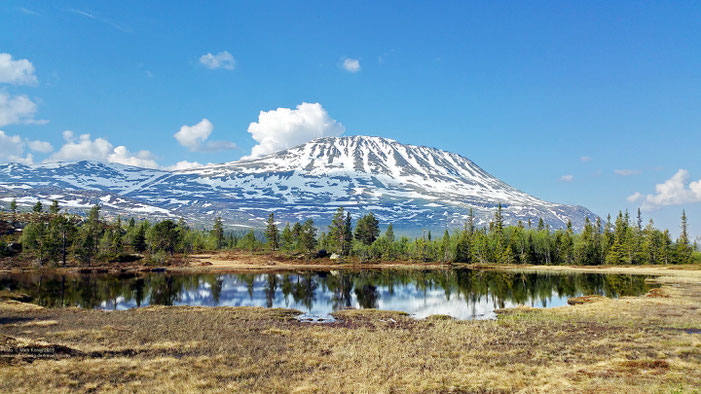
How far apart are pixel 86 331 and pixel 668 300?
6281cm

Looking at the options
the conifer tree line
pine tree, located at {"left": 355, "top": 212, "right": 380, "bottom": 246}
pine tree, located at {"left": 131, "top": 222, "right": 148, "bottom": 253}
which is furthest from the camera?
pine tree, located at {"left": 355, "top": 212, "right": 380, "bottom": 246}

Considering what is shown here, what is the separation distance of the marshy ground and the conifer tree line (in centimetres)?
8642

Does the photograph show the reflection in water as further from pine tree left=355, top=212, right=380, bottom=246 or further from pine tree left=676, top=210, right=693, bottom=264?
pine tree left=355, top=212, right=380, bottom=246

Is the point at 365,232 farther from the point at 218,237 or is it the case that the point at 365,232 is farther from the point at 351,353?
the point at 351,353

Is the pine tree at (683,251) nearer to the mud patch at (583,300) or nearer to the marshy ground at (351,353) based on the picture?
the mud patch at (583,300)

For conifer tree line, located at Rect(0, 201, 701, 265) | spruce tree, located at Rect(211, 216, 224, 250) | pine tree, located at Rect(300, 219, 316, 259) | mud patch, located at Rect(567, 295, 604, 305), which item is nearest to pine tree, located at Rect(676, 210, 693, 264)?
conifer tree line, located at Rect(0, 201, 701, 265)

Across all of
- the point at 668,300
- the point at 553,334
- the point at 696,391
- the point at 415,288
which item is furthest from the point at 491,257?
the point at 696,391

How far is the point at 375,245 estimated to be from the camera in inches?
6284

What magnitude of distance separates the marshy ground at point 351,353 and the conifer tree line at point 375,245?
86.4m

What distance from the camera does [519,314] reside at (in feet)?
141

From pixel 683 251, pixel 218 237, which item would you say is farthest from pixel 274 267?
pixel 683 251

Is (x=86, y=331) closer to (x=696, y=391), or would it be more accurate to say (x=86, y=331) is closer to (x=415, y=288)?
(x=696, y=391)

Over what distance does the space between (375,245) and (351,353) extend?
135132mm

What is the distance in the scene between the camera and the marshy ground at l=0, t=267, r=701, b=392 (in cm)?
1878
